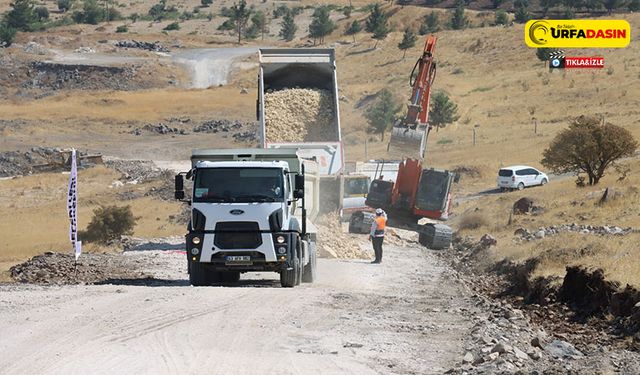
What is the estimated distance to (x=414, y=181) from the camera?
146 ft

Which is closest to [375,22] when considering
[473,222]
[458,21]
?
[458,21]

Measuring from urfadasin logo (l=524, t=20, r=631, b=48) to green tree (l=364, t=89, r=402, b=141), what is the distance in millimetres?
22813

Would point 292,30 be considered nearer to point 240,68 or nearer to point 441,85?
point 240,68

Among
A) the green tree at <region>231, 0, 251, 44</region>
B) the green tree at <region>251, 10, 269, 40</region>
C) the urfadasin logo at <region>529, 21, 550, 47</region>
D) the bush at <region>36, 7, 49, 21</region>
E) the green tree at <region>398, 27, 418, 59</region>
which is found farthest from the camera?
the bush at <region>36, 7, 49, 21</region>

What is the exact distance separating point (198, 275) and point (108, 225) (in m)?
23.4

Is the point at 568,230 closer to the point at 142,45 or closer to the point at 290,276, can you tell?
the point at 290,276

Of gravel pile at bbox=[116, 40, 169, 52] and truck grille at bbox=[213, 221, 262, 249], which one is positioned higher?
gravel pile at bbox=[116, 40, 169, 52]

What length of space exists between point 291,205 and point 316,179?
27.4 ft

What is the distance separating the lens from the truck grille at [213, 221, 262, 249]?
21.9 meters

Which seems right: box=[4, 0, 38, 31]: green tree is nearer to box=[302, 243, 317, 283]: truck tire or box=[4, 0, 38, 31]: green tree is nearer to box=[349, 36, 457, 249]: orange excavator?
box=[349, 36, 457, 249]: orange excavator

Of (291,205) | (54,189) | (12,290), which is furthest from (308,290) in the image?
(54,189)

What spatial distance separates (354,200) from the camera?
4528cm

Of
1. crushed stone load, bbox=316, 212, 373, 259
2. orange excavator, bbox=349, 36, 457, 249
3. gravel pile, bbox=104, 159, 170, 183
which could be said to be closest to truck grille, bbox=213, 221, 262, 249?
→ crushed stone load, bbox=316, 212, 373, 259

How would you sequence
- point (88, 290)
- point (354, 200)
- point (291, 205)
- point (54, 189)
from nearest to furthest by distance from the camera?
point (88, 290), point (291, 205), point (354, 200), point (54, 189)
